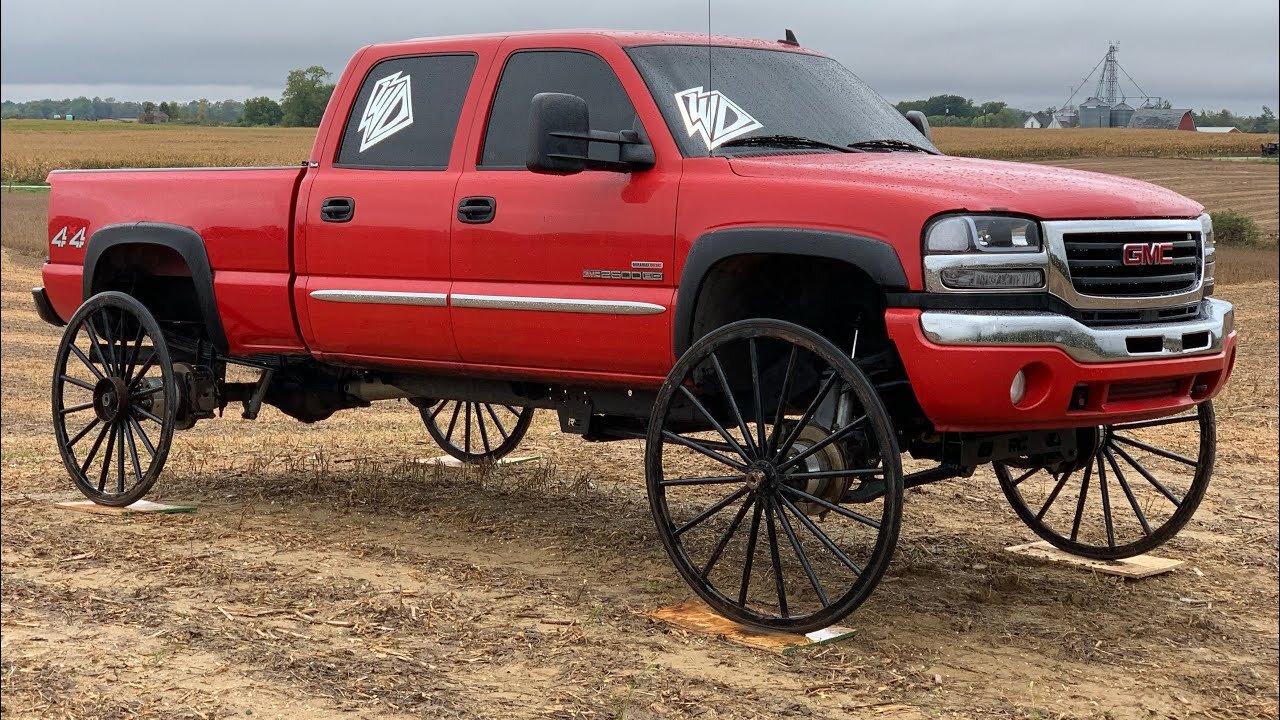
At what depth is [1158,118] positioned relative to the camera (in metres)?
10.2

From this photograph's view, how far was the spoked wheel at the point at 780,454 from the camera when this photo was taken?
5617 millimetres

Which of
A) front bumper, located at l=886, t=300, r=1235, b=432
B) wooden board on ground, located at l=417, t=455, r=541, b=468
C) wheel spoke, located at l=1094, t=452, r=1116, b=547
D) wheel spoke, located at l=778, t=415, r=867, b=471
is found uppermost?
front bumper, located at l=886, t=300, r=1235, b=432

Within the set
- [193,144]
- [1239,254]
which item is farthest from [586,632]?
[1239,254]

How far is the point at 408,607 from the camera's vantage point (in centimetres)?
624

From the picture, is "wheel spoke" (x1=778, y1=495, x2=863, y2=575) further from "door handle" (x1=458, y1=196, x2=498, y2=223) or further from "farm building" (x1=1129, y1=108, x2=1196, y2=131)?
"farm building" (x1=1129, y1=108, x2=1196, y2=131)

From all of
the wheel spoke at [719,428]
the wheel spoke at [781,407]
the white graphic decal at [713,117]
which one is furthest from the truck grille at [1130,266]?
the white graphic decal at [713,117]

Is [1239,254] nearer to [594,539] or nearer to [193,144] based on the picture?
[193,144]

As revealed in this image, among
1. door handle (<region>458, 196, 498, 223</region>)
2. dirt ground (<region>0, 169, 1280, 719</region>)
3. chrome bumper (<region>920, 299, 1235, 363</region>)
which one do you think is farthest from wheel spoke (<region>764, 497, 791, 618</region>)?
door handle (<region>458, 196, 498, 223</region>)

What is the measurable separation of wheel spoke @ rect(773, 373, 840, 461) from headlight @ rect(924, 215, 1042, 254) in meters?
0.65

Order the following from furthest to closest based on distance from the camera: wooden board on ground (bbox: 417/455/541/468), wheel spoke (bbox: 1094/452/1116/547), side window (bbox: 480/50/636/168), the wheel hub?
wooden board on ground (bbox: 417/455/541/468) < the wheel hub < wheel spoke (bbox: 1094/452/1116/547) < side window (bbox: 480/50/636/168)

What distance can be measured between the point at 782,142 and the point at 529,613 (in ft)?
7.09

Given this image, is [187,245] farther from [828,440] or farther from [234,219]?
[828,440]

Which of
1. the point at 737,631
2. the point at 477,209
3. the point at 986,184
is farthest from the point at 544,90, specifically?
the point at 737,631

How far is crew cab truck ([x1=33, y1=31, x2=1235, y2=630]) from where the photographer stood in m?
5.48
